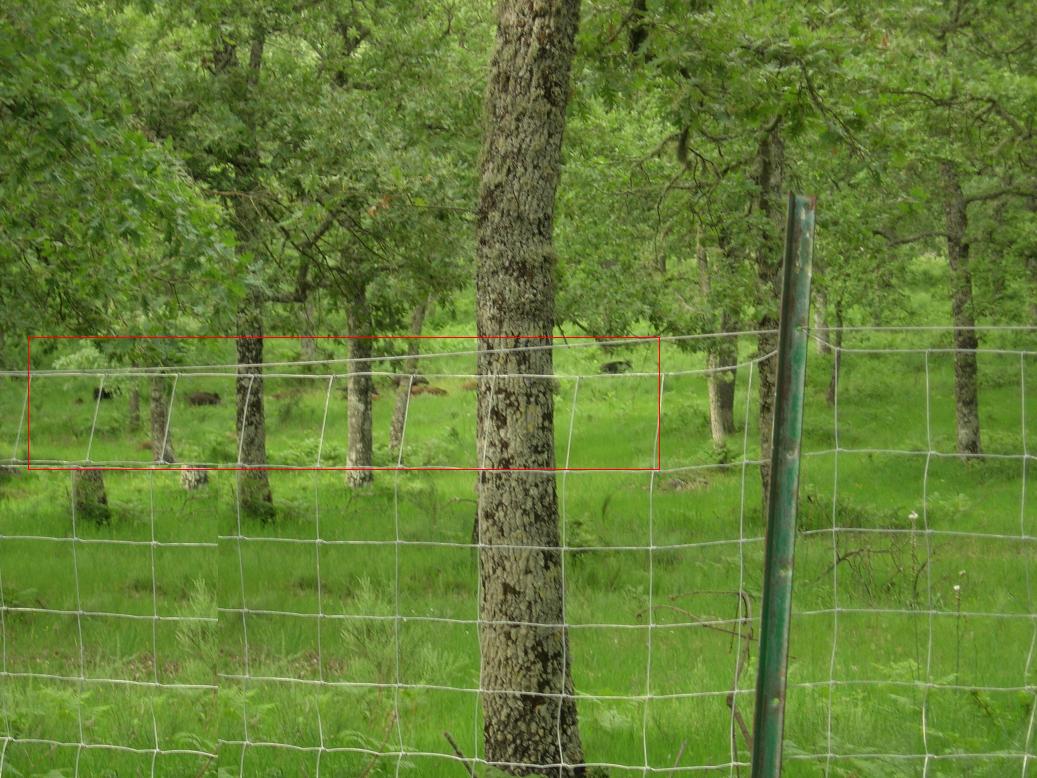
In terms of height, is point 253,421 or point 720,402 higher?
point 720,402

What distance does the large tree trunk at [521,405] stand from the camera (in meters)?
4.93

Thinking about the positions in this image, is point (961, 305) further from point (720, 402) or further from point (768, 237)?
point (768, 237)

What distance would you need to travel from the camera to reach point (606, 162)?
44.7 ft

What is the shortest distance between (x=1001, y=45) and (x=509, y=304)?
52.3 ft

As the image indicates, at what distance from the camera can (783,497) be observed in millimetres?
3096

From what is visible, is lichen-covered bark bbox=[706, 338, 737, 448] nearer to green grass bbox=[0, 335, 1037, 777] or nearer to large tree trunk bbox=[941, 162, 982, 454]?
green grass bbox=[0, 335, 1037, 777]

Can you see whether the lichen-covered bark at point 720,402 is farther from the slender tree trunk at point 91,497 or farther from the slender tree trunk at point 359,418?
the slender tree trunk at point 91,497

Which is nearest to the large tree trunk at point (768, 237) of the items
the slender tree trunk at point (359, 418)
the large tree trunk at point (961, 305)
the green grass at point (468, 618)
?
the green grass at point (468, 618)

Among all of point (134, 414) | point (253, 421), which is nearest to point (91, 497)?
point (253, 421)

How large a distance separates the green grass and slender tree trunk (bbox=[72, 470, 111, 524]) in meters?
0.23

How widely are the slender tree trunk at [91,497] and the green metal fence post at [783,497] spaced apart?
45.5 ft

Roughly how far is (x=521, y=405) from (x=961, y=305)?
55.1 feet

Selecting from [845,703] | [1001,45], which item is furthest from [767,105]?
[1001,45]

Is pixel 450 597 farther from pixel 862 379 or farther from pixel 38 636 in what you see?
pixel 862 379
